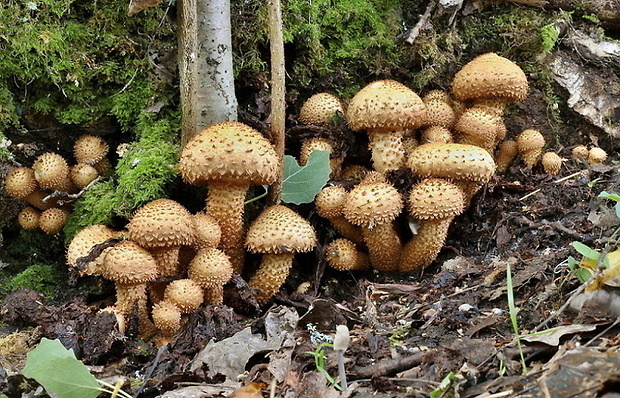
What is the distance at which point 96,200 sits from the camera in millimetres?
4059

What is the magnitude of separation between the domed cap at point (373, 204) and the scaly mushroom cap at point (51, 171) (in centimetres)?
211

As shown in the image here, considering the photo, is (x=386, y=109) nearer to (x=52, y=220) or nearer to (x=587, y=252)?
(x=587, y=252)

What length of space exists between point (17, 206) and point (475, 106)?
3.60m

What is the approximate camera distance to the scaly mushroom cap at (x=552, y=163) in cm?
465

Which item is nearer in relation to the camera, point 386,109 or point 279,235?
point 279,235

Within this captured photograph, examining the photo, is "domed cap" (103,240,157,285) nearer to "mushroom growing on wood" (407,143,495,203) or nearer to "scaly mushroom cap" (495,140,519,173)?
"mushroom growing on wood" (407,143,495,203)

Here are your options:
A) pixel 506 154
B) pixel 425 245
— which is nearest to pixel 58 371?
pixel 425 245

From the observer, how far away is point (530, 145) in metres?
4.65

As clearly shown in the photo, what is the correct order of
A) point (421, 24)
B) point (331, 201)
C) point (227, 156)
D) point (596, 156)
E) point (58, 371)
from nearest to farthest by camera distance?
point (58, 371) → point (227, 156) → point (331, 201) → point (596, 156) → point (421, 24)

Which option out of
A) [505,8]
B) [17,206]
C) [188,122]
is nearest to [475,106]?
[505,8]

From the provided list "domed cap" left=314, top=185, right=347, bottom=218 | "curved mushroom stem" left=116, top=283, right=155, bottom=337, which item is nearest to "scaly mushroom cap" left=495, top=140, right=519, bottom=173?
"domed cap" left=314, top=185, right=347, bottom=218

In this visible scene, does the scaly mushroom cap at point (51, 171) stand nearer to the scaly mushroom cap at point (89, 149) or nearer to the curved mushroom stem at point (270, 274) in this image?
the scaly mushroom cap at point (89, 149)

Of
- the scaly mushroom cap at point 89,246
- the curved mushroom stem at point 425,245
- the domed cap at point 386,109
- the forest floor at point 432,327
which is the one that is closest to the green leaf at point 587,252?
the forest floor at point 432,327

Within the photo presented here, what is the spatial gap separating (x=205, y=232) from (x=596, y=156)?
3.33 m
